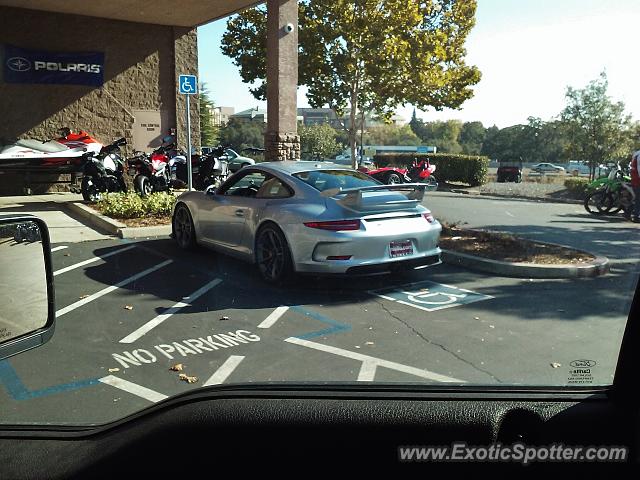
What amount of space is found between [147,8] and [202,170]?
17.4 feet

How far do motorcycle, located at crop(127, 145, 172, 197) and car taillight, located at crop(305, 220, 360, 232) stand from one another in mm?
5522

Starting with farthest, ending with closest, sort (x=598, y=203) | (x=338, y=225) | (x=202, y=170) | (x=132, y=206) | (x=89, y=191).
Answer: (x=202, y=170), (x=132, y=206), (x=89, y=191), (x=338, y=225), (x=598, y=203)

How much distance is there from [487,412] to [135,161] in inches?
398

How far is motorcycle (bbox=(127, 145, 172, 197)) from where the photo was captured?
10.2m

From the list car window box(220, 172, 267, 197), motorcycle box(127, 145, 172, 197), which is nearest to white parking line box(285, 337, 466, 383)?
car window box(220, 172, 267, 197)

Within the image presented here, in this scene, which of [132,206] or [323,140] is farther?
[132,206]

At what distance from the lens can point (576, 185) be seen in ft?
9.37

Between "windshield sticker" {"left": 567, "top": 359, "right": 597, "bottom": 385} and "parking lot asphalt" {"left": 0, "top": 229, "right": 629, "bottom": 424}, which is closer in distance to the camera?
"windshield sticker" {"left": 567, "top": 359, "right": 597, "bottom": 385}

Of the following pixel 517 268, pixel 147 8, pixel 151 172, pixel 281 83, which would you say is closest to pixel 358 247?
pixel 517 268

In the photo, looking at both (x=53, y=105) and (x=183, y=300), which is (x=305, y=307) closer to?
(x=183, y=300)

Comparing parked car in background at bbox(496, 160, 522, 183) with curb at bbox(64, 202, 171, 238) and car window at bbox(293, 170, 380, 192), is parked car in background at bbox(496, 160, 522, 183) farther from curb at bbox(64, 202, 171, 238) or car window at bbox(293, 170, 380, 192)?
curb at bbox(64, 202, 171, 238)

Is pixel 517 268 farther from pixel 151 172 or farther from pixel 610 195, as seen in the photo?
pixel 151 172

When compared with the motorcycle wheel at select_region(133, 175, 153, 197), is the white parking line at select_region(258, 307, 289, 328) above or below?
below

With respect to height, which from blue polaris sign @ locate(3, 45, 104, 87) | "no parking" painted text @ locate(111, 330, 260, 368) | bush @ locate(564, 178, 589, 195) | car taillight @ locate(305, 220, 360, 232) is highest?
blue polaris sign @ locate(3, 45, 104, 87)
